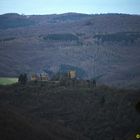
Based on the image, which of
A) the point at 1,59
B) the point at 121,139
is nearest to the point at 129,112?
the point at 121,139

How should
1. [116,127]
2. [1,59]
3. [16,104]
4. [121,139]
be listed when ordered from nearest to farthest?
1. [121,139]
2. [116,127]
3. [16,104]
4. [1,59]

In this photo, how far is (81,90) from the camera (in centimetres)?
7856

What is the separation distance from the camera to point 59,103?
74062 millimetres

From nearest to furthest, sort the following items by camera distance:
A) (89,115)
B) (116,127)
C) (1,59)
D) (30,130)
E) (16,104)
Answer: (30,130)
(116,127)
(89,115)
(16,104)
(1,59)

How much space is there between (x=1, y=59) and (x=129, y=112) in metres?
137

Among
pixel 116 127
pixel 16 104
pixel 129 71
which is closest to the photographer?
pixel 116 127

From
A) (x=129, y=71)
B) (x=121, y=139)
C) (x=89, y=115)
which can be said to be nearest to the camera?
(x=121, y=139)

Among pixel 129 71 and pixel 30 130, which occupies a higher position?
pixel 30 130

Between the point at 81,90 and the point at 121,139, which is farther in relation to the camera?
the point at 81,90

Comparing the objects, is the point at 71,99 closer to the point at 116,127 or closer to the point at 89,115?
the point at 89,115

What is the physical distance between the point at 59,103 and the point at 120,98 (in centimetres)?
913

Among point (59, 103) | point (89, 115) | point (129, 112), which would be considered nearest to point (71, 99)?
point (59, 103)

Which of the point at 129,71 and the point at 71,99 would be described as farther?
the point at 129,71

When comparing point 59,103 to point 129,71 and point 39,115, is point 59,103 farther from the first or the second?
point 129,71
